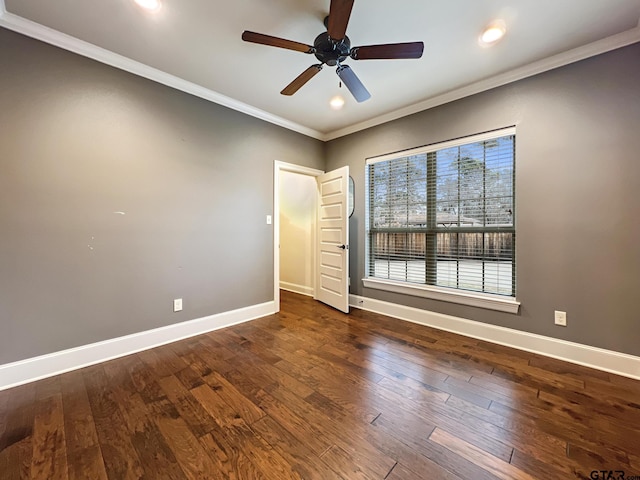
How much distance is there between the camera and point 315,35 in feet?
6.94

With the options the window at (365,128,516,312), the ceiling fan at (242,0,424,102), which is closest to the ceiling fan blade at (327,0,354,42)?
the ceiling fan at (242,0,424,102)

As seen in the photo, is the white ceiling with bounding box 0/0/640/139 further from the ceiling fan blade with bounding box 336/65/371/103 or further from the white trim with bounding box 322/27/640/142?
the ceiling fan blade with bounding box 336/65/371/103

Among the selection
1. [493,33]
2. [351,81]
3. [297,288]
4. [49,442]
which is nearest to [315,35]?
[351,81]

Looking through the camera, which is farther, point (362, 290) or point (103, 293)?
point (362, 290)

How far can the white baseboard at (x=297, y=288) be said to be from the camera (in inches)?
186

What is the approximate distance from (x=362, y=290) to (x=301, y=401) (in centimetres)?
225

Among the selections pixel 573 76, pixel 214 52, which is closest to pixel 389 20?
pixel 214 52

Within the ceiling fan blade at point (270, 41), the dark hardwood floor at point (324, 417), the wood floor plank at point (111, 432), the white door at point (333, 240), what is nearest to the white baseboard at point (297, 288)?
the white door at point (333, 240)

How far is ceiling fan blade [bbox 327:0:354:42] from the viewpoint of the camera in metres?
1.45

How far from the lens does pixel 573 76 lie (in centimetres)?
230

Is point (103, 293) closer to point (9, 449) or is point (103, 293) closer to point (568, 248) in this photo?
point (9, 449)

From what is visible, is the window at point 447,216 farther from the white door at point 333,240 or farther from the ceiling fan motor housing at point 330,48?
the ceiling fan motor housing at point 330,48

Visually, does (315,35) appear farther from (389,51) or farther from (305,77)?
(389,51)

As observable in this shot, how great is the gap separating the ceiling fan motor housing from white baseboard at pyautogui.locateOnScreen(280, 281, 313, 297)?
353 centimetres
